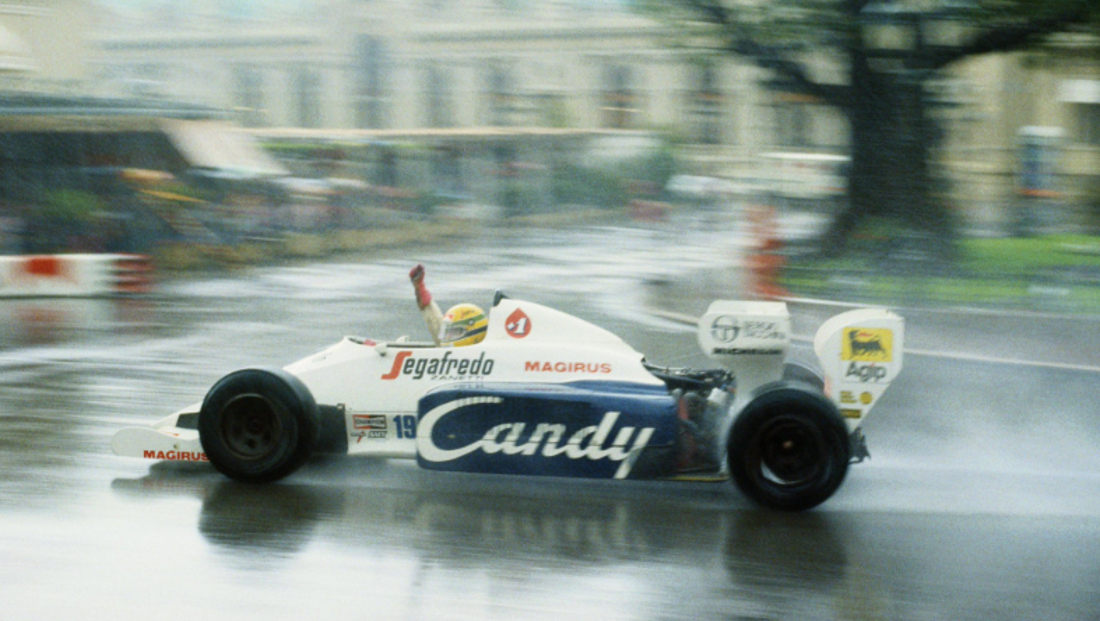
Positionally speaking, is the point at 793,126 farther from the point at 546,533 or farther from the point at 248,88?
the point at 546,533

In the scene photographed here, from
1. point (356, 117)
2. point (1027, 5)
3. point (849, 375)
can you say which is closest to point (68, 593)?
point (849, 375)

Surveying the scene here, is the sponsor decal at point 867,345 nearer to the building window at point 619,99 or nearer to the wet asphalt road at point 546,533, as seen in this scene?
the wet asphalt road at point 546,533

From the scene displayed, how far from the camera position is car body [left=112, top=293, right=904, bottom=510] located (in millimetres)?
6062

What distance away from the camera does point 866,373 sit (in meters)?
6.29

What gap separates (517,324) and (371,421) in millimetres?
949

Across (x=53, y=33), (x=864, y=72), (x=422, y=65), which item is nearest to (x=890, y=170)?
(x=864, y=72)

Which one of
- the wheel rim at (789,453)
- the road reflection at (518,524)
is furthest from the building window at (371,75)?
the wheel rim at (789,453)

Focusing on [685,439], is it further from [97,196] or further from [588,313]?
[97,196]

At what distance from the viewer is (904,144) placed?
16641mm

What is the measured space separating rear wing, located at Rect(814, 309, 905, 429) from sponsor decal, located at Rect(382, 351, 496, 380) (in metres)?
1.80

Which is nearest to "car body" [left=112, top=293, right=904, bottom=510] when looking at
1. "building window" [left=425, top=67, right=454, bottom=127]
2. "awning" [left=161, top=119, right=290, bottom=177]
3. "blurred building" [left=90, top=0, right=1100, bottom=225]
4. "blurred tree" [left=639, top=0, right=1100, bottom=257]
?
"blurred tree" [left=639, top=0, right=1100, bottom=257]

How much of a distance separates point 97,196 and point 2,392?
13.5m

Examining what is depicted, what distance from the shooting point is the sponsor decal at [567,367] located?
20.9 ft

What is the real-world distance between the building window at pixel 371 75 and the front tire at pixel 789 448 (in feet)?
Result: 107
